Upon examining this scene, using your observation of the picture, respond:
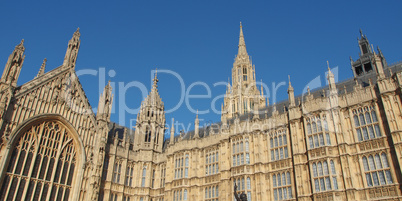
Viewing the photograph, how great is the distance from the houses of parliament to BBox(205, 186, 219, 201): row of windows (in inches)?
4.2

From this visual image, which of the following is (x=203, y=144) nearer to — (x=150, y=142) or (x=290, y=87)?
(x=150, y=142)

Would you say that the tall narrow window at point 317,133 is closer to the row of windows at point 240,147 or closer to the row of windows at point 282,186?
the row of windows at point 282,186

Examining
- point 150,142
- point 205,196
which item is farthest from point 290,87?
point 150,142

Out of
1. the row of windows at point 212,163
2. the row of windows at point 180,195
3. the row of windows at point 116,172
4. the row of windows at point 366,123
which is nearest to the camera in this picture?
the row of windows at point 366,123

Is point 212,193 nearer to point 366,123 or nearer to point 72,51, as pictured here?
point 366,123

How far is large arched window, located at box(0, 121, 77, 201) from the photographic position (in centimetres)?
2919

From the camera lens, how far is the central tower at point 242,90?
61.3m

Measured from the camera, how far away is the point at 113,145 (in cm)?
3809

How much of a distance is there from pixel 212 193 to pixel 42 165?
17.1 metres

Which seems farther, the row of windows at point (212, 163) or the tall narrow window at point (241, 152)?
the row of windows at point (212, 163)

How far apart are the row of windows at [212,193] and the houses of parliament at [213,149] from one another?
106 mm

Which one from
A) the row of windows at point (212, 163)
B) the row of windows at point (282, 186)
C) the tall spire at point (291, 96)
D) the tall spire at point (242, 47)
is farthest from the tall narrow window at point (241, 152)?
the tall spire at point (242, 47)

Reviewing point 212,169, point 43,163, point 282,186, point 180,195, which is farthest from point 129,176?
point 282,186

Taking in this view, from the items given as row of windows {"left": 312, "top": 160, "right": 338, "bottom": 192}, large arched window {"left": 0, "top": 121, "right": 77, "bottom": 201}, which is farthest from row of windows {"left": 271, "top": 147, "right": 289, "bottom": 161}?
large arched window {"left": 0, "top": 121, "right": 77, "bottom": 201}
